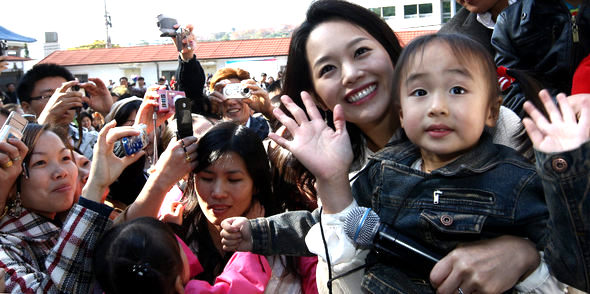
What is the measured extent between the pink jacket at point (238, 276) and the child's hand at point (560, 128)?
117 centimetres

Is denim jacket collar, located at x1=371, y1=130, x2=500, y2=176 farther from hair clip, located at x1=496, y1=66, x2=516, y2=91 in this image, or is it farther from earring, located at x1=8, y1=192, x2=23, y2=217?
earring, located at x1=8, y1=192, x2=23, y2=217

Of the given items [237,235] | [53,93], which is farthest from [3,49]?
[237,235]

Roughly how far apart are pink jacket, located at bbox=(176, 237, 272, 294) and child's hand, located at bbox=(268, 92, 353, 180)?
62 cm

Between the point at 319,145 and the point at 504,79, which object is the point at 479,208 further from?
the point at 504,79

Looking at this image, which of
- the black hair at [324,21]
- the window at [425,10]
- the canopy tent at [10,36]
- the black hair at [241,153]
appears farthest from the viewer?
the window at [425,10]

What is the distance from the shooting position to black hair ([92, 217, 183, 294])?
1587 millimetres

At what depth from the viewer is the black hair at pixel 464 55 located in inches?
55.3

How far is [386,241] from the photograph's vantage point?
1.32 m

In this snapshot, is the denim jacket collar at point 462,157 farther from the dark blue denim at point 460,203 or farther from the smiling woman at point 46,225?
the smiling woman at point 46,225

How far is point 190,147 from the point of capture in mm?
2127

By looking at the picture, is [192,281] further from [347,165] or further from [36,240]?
[347,165]

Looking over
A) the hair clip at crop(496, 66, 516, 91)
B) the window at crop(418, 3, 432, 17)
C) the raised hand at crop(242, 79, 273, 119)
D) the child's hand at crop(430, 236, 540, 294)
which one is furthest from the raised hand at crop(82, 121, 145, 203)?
the window at crop(418, 3, 432, 17)

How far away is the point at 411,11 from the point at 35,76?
41.1m

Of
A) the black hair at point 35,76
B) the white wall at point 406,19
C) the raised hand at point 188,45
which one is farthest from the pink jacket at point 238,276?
the white wall at point 406,19
